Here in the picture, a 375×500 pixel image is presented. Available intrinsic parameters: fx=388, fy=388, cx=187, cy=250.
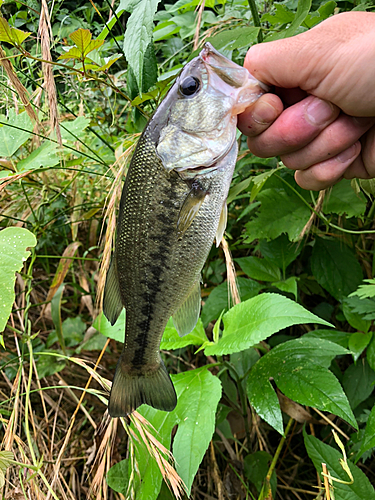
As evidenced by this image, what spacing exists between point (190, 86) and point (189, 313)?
72cm

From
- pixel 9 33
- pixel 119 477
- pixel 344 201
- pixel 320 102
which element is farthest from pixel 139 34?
pixel 119 477

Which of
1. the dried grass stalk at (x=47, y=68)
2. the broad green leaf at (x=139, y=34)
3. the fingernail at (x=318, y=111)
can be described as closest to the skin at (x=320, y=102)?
the fingernail at (x=318, y=111)

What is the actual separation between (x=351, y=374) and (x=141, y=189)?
1.27 metres

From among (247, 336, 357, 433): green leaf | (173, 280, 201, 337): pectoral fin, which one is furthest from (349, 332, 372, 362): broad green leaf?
(173, 280, 201, 337): pectoral fin

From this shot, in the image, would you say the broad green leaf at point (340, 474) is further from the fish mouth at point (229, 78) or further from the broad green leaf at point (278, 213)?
the fish mouth at point (229, 78)

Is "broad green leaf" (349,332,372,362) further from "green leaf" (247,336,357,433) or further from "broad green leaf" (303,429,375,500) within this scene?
"broad green leaf" (303,429,375,500)

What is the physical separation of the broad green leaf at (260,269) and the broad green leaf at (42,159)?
0.98m

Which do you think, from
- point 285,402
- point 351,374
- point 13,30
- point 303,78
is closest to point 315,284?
point 351,374

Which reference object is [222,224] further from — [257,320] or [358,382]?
[358,382]

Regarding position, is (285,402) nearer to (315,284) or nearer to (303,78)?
(315,284)

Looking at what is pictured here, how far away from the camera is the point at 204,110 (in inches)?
45.4

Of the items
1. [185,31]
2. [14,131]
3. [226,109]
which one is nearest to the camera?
[226,109]

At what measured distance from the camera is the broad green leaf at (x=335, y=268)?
1.81m

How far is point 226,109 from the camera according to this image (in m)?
1.13
